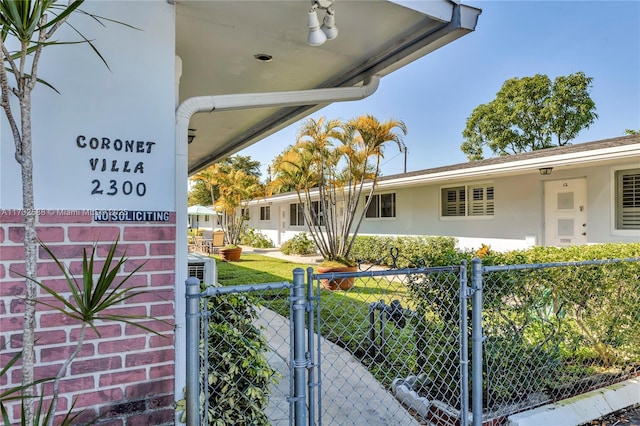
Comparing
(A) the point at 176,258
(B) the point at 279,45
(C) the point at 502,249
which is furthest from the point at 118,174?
(C) the point at 502,249

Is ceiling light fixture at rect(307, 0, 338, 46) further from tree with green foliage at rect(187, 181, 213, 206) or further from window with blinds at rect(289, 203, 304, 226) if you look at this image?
tree with green foliage at rect(187, 181, 213, 206)

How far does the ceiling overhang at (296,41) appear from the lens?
8.38ft

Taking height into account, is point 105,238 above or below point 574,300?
above

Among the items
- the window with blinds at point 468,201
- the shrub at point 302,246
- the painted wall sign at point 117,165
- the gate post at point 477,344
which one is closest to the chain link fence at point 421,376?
the gate post at point 477,344

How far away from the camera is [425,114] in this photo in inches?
1282

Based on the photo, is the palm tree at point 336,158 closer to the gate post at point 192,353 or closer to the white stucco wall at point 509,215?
the white stucco wall at point 509,215

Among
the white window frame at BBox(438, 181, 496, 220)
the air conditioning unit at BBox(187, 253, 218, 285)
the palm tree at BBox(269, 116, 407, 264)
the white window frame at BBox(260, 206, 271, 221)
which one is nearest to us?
the air conditioning unit at BBox(187, 253, 218, 285)

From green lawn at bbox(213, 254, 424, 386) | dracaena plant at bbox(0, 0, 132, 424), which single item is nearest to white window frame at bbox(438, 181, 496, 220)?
green lawn at bbox(213, 254, 424, 386)

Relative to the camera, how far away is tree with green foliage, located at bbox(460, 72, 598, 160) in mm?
24531

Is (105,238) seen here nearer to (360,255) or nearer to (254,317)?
(254,317)

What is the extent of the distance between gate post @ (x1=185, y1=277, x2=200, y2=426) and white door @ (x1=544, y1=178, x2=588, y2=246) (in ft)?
30.3

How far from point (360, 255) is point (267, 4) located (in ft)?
40.6

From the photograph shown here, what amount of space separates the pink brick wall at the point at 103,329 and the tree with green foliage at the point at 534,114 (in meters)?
28.6

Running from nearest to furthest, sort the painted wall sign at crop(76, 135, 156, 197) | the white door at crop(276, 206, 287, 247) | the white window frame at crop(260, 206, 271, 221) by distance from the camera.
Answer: the painted wall sign at crop(76, 135, 156, 197) < the white door at crop(276, 206, 287, 247) < the white window frame at crop(260, 206, 271, 221)
